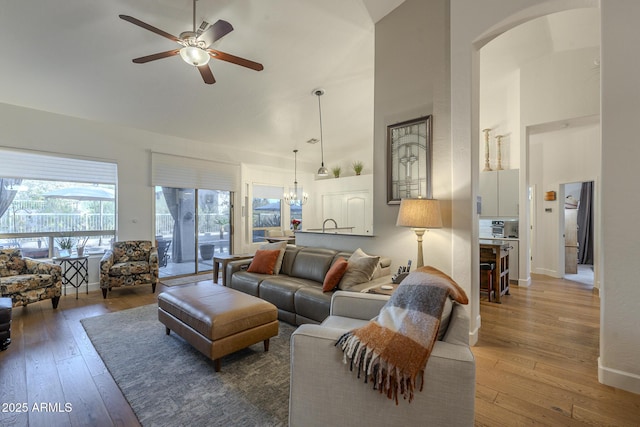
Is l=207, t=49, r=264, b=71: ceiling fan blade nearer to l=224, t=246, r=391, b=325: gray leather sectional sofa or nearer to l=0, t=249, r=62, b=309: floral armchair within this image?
l=224, t=246, r=391, b=325: gray leather sectional sofa

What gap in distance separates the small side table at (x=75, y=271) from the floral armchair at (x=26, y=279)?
552mm

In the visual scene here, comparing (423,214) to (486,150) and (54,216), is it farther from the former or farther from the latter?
(54,216)

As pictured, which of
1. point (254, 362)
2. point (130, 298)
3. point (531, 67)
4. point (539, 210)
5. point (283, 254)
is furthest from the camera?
point (539, 210)

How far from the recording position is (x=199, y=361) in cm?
A: 248

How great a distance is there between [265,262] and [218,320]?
170 cm

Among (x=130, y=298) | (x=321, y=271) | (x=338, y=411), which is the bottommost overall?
(x=130, y=298)

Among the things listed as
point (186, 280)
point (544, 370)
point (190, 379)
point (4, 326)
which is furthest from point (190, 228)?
point (544, 370)

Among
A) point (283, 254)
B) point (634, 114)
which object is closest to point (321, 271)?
point (283, 254)

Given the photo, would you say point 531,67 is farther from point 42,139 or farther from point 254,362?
Answer: point 42,139

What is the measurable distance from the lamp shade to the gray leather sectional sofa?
0.74 metres

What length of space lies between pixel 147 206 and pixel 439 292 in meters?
5.51

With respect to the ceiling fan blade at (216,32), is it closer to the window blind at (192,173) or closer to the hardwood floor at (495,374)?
the hardwood floor at (495,374)

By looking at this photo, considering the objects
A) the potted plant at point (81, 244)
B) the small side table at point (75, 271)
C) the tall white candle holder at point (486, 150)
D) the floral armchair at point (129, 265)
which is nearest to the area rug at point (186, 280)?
the floral armchair at point (129, 265)

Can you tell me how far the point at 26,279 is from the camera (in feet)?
11.6
